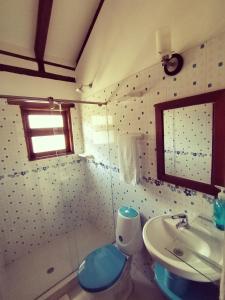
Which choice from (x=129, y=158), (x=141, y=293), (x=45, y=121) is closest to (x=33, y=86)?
(x=45, y=121)

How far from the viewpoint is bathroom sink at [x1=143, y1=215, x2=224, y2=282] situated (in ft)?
2.69

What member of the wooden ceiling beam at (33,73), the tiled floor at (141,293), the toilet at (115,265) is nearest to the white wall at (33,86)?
the wooden ceiling beam at (33,73)

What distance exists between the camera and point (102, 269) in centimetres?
142

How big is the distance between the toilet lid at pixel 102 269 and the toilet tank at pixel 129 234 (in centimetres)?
8

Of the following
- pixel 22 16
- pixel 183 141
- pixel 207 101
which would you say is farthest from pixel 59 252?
pixel 22 16

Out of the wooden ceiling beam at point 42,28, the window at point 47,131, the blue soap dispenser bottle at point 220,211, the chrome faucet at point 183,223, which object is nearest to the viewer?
the blue soap dispenser bottle at point 220,211

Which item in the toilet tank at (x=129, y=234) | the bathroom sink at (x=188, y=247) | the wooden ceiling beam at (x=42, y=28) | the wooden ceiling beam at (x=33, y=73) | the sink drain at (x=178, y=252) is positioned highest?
the wooden ceiling beam at (x=42, y=28)

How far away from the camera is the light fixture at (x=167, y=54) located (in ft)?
3.50

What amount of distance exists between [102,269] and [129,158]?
1006 millimetres

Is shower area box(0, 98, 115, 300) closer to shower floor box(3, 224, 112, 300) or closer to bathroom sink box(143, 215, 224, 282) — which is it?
shower floor box(3, 224, 112, 300)

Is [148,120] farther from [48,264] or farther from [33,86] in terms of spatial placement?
[48,264]

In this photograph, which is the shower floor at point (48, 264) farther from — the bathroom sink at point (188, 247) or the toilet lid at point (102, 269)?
the bathroom sink at point (188, 247)

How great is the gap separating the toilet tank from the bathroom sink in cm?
45

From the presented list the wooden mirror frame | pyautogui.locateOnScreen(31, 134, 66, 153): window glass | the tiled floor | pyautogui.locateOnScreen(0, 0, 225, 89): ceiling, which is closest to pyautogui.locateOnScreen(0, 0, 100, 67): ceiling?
pyautogui.locateOnScreen(0, 0, 225, 89): ceiling
